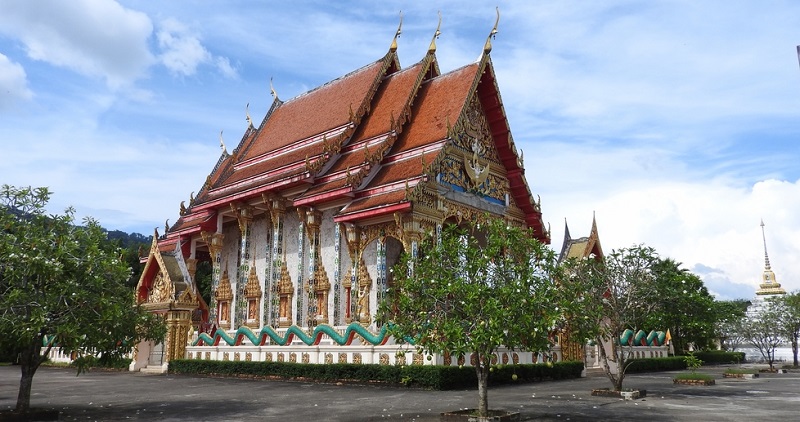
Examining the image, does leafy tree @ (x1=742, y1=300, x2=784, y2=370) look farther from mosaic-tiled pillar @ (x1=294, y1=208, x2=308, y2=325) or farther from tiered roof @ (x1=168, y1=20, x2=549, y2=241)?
mosaic-tiled pillar @ (x1=294, y1=208, x2=308, y2=325)

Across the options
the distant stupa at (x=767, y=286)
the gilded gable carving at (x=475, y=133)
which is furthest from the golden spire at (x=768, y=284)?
the gilded gable carving at (x=475, y=133)

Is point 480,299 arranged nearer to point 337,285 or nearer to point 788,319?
point 337,285

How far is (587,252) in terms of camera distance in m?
24.7

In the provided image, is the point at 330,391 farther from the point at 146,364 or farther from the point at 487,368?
the point at 146,364

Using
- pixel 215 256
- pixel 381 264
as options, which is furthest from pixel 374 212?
pixel 215 256

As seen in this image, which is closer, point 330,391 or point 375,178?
point 330,391

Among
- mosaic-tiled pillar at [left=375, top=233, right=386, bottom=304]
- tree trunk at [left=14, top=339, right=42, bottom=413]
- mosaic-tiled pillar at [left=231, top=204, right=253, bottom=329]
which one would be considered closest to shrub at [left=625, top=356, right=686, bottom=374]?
mosaic-tiled pillar at [left=375, top=233, right=386, bottom=304]

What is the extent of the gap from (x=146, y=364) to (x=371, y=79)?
13234 mm

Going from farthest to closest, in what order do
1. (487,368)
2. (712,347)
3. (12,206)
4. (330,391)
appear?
(712,347), (330,391), (12,206), (487,368)

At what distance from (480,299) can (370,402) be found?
392 centimetres

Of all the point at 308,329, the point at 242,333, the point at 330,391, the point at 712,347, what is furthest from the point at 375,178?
the point at 712,347

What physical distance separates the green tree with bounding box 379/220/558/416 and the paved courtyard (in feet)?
4.56

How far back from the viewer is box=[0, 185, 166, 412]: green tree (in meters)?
9.40

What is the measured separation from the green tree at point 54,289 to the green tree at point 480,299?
4357mm
